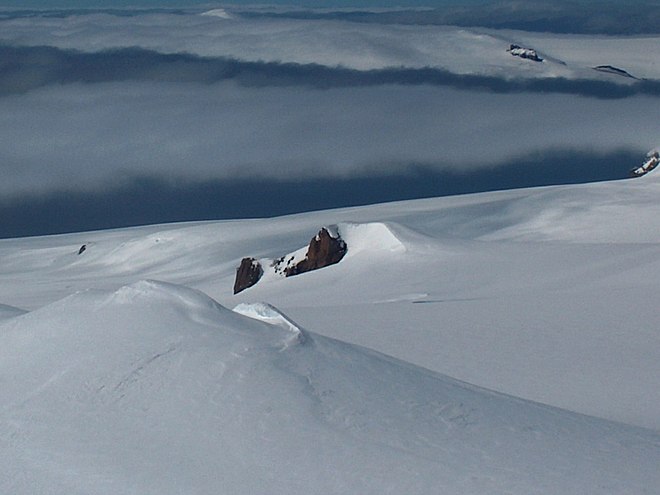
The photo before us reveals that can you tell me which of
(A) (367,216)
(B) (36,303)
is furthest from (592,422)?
(A) (367,216)

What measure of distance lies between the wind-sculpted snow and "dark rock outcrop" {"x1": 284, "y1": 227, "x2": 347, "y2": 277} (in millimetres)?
14654

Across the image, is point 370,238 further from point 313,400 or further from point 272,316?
point 313,400

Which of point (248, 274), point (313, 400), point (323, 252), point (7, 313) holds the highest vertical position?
point (313, 400)

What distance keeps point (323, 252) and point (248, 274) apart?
2931 mm

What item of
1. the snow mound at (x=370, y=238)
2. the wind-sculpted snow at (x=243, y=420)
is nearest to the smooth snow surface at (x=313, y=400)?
the wind-sculpted snow at (x=243, y=420)

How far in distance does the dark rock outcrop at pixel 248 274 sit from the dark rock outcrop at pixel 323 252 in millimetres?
1436

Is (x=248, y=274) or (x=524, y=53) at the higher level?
(x=248, y=274)

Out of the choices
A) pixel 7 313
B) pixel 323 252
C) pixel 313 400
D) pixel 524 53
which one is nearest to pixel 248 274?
pixel 323 252

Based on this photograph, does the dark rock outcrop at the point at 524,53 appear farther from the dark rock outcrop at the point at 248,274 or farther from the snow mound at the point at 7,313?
the snow mound at the point at 7,313

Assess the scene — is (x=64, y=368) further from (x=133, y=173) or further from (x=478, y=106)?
(x=478, y=106)

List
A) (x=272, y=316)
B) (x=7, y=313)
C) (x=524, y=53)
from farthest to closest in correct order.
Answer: (x=524, y=53) → (x=7, y=313) → (x=272, y=316)

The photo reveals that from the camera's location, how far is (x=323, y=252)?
2314 cm

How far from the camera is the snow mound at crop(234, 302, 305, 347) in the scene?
788 cm

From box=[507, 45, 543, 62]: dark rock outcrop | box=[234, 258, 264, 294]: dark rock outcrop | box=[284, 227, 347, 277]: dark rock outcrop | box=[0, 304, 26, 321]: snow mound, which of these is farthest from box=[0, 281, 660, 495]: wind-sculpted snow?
box=[507, 45, 543, 62]: dark rock outcrop
